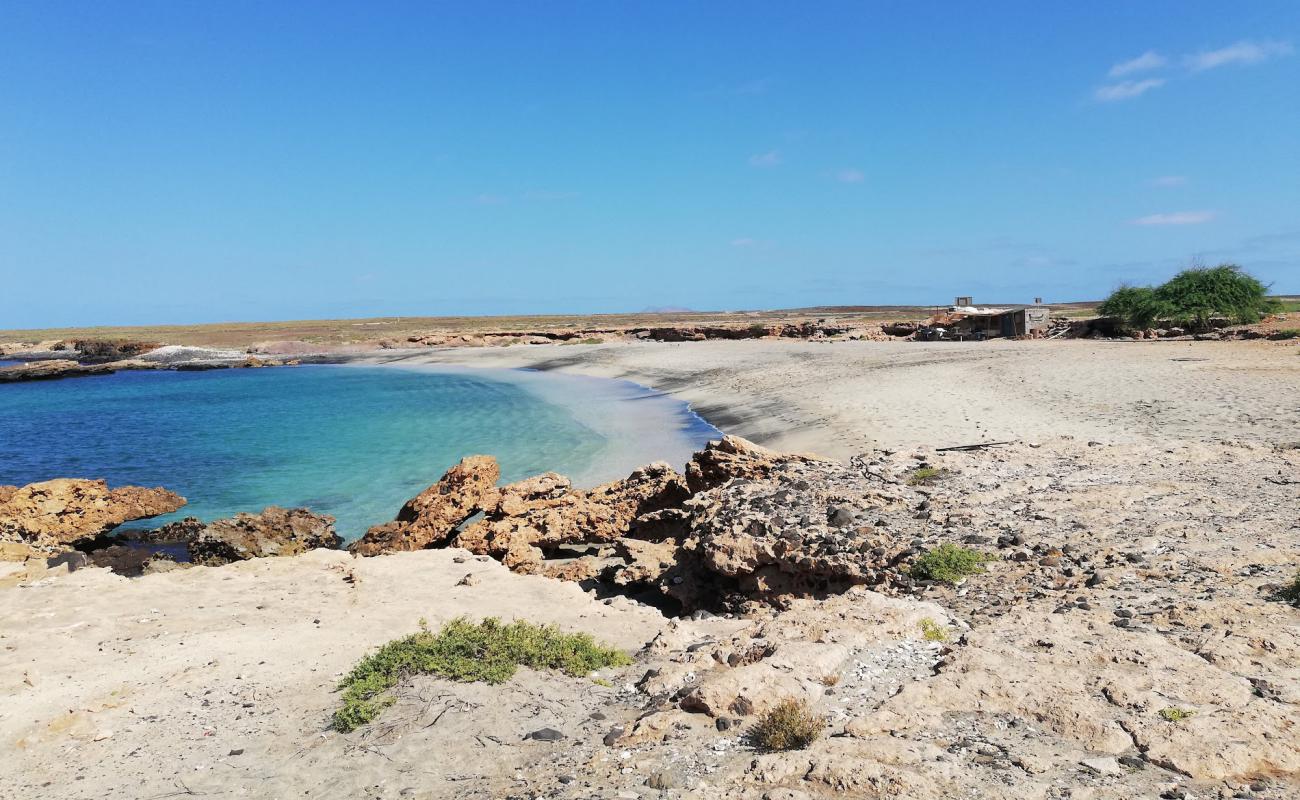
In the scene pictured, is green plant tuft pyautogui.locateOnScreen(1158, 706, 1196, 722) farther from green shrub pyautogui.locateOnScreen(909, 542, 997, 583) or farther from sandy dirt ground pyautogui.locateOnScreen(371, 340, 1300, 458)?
sandy dirt ground pyautogui.locateOnScreen(371, 340, 1300, 458)

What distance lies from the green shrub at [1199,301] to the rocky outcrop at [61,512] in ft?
150

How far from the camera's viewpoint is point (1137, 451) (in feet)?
37.6

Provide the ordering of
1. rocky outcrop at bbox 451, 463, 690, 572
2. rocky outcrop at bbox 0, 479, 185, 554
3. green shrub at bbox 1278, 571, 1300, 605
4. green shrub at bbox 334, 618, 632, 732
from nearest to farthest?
1. green shrub at bbox 1278, 571, 1300, 605
2. green shrub at bbox 334, 618, 632, 732
3. rocky outcrop at bbox 451, 463, 690, 572
4. rocky outcrop at bbox 0, 479, 185, 554

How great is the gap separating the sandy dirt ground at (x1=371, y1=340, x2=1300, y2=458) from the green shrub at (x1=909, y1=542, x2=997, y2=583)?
29.0 ft

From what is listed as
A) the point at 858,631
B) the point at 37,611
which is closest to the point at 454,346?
the point at 37,611

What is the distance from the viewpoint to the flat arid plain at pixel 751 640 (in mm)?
4352

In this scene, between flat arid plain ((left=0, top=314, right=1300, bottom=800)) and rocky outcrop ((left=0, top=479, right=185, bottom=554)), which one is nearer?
flat arid plain ((left=0, top=314, right=1300, bottom=800))

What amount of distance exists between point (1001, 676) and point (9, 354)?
370 feet

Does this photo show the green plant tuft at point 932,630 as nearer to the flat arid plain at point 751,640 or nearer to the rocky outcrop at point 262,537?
the flat arid plain at point 751,640

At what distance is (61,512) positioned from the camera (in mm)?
13500

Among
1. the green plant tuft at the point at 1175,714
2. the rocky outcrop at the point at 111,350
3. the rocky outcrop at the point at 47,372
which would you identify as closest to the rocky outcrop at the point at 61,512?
the green plant tuft at the point at 1175,714

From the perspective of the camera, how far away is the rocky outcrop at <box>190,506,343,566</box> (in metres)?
12.5

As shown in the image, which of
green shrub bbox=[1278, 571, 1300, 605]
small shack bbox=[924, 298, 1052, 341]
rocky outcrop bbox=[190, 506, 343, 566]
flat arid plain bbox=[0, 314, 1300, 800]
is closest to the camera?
flat arid plain bbox=[0, 314, 1300, 800]

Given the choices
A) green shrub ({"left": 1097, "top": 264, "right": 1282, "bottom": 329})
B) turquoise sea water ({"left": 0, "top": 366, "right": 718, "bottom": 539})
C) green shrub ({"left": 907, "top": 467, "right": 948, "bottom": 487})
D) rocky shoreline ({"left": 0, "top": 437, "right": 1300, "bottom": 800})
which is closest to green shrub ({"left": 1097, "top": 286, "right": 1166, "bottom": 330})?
green shrub ({"left": 1097, "top": 264, "right": 1282, "bottom": 329})
